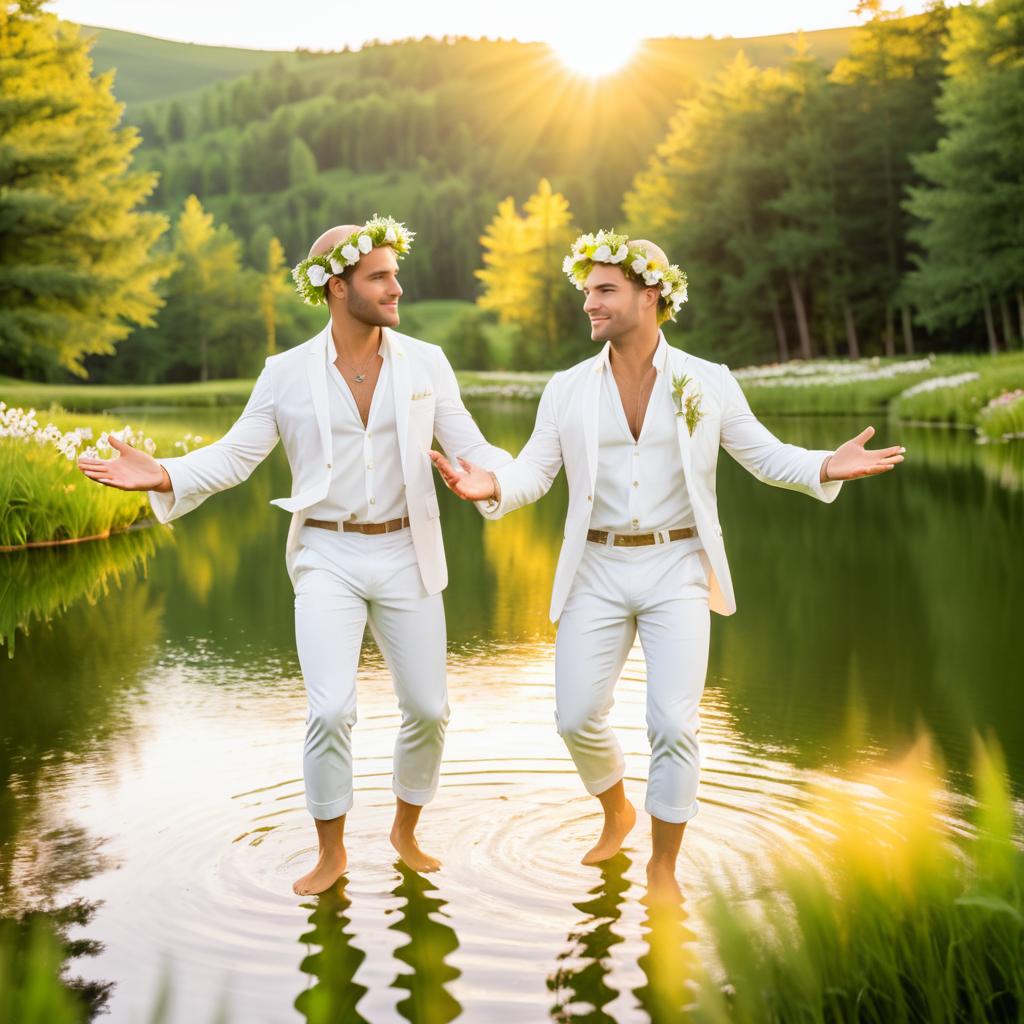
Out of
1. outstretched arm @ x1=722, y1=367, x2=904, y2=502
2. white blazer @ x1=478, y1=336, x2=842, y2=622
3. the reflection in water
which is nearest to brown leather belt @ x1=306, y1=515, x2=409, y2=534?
white blazer @ x1=478, y1=336, x2=842, y2=622

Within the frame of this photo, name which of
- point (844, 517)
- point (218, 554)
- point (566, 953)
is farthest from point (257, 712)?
point (844, 517)

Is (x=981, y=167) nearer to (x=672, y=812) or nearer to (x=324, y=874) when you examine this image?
(x=672, y=812)

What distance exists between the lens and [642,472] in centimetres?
544

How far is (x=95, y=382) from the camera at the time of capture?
97688 mm

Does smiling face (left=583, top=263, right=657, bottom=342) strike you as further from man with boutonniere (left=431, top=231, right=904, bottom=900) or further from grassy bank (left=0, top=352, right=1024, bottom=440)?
grassy bank (left=0, top=352, right=1024, bottom=440)

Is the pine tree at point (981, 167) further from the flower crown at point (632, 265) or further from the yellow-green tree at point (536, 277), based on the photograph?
the flower crown at point (632, 265)

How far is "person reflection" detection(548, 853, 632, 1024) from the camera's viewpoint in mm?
4199

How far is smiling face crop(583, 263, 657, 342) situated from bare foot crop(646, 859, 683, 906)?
74.2 inches

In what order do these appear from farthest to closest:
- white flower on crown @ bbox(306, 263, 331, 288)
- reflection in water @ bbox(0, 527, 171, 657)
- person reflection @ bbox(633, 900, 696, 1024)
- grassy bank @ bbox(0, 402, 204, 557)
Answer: grassy bank @ bbox(0, 402, 204, 557)
reflection in water @ bbox(0, 527, 171, 657)
white flower on crown @ bbox(306, 263, 331, 288)
person reflection @ bbox(633, 900, 696, 1024)

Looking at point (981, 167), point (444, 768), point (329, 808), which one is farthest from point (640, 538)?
point (981, 167)

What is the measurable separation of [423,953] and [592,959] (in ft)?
1.69

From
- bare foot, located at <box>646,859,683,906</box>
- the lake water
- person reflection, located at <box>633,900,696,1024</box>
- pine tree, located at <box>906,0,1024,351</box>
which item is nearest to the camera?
person reflection, located at <box>633,900,696,1024</box>

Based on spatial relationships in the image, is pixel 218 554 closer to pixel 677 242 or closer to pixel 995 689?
Result: pixel 995 689

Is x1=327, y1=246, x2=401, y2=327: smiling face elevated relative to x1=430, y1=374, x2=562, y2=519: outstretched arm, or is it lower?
elevated
